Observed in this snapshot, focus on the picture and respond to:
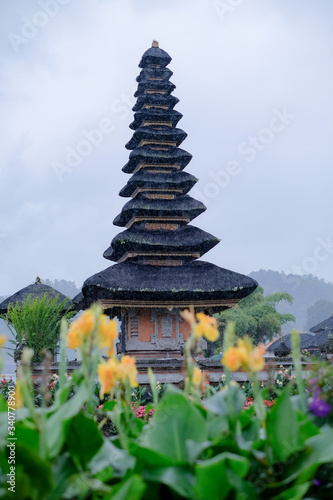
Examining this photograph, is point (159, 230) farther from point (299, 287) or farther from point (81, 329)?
point (299, 287)

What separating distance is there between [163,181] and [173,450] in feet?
55.0

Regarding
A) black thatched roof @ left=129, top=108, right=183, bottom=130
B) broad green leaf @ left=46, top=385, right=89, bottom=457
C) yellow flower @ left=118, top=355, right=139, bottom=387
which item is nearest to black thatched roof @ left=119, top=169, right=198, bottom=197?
black thatched roof @ left=129, top=108, right=183, bottom=130

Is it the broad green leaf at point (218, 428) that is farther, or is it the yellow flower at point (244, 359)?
the broad green leaf at point (218, 428)

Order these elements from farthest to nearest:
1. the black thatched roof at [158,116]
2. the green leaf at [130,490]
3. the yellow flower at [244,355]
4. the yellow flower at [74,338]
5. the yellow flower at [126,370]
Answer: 1. the black thatched roof at [158,116]
2. the yellow flower at [126,370]
3. the yellow flower at [74,338]
4. the yellow flower at [244,355]
5. the green leaf at [130,490]

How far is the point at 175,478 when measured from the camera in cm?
139

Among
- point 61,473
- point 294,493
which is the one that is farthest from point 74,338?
point 294,493

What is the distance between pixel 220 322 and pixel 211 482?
3575cm

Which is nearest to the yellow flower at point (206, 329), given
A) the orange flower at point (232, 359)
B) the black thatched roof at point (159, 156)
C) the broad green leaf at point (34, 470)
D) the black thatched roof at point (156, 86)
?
the orange flower at point (232, 359)

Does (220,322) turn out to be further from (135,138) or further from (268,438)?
(268,438)

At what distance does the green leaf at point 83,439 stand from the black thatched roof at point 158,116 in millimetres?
18273

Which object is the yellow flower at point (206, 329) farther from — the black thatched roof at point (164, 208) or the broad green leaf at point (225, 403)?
the black thatched roof at point (164, 208)

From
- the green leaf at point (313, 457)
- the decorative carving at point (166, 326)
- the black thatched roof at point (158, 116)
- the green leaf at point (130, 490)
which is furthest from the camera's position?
the black thatched roof at point (158, 116)

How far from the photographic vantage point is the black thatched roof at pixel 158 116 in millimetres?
19047

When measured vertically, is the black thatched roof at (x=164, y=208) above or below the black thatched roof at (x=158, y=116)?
below
